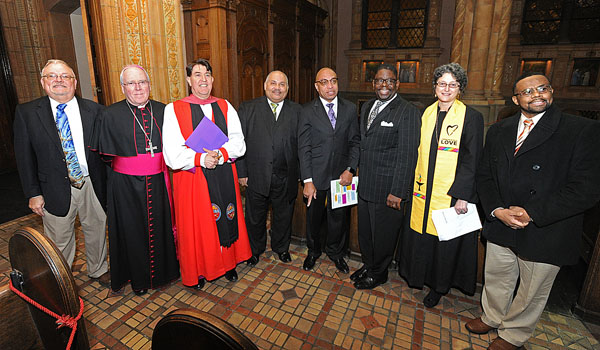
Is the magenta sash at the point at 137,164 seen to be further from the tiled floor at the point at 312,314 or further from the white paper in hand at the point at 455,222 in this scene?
the white paper in hand at the point at 455,222

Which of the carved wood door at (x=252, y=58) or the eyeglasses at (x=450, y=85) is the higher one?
the carved wood door at (x=252, y=58)

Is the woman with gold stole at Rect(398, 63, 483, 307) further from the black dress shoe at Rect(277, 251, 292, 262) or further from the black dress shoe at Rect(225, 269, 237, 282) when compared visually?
the black dress shoe at Rect(225, 269, 237, 282)

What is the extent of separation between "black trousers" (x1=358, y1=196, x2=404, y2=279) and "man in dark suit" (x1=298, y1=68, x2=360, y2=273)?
0.95 ft

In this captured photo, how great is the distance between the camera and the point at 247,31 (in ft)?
21.3

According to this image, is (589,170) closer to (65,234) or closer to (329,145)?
(329,145)

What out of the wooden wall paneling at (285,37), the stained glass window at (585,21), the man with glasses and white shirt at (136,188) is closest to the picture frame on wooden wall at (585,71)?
the stained glass window at (585,21)

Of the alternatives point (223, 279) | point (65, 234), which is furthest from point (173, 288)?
point (65, 234)

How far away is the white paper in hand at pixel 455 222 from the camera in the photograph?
2.61 meters

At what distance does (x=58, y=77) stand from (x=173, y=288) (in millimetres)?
2239

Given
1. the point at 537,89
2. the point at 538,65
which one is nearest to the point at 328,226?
the point at 537,89

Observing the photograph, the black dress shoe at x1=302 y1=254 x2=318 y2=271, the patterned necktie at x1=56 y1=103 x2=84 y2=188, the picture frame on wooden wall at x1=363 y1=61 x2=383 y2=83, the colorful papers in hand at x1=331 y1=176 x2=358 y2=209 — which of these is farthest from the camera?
the picture frame on wooden wall at x1=363 y1=61 x2=383 y2=83

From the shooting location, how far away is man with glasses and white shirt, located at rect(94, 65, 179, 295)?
2777 millimetres

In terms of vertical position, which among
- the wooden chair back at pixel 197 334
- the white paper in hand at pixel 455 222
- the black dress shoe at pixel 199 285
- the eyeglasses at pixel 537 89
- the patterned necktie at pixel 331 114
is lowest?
the black dress shoe at pixel 199 285

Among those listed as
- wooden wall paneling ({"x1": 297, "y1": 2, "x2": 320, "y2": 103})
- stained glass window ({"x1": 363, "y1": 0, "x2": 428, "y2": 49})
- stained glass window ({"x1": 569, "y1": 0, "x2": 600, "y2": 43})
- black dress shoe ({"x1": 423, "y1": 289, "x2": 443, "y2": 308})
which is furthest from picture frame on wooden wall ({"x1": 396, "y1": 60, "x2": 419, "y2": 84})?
black dress shoe ({"x1": 423, "y1": 289, "x2": 443, "y2": 308})
